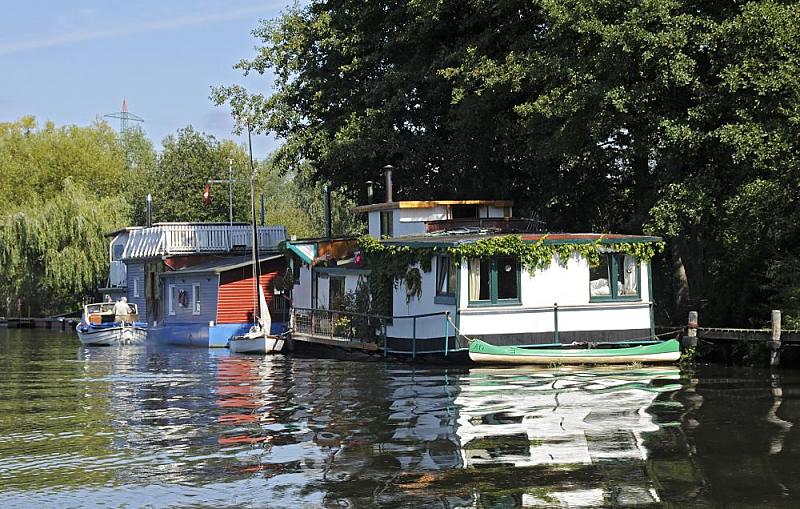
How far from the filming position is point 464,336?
30.1m

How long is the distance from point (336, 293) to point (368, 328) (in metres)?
3.71

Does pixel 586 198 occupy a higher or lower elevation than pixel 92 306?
higher

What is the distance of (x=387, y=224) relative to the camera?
1588 inches

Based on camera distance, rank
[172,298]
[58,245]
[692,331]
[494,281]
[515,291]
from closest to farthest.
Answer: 1. [494,281]
2. [515,291]
3. [692,331]
4. [172,298]
5. [58,245]

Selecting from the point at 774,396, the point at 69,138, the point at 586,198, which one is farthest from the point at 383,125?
the point at 69,138

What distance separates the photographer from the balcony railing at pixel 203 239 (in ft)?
175

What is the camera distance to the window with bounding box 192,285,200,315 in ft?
160

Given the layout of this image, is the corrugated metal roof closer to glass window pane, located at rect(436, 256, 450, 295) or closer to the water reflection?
glass window pane, located at rect(436, 256, 450, 295)

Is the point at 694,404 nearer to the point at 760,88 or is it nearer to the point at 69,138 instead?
the point at 760,88

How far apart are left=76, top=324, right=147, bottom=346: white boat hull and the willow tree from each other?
64.5ft

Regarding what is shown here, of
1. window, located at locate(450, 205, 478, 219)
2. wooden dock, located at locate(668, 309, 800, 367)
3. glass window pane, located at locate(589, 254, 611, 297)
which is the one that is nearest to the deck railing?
glass window pane, located at locate(589, 254, 611, 297)

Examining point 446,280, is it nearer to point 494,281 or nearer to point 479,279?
point 479,279

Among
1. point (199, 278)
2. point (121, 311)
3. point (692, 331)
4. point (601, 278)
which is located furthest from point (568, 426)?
point (121, 311)

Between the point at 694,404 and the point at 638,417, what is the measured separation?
2461mm
